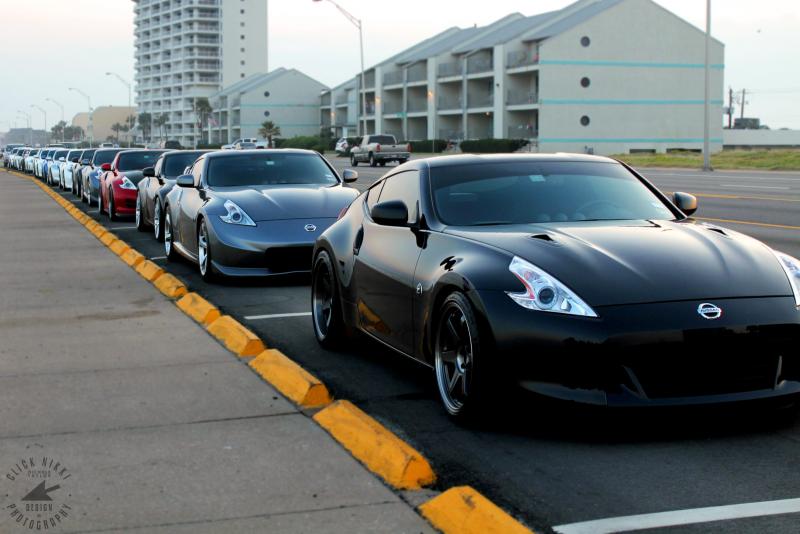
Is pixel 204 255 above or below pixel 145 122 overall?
below

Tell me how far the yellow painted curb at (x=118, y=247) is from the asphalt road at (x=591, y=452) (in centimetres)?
857

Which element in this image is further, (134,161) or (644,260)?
(134,161)

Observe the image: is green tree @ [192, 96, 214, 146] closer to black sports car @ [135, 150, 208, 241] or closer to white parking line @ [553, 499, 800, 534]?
black sports car @ [135, 150, 208, 241]

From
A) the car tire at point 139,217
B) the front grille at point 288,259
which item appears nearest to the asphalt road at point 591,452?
the front grille at point 288,259

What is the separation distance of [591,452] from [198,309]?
5263 mm

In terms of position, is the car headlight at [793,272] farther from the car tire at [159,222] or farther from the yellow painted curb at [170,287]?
the car tire at [159,222]

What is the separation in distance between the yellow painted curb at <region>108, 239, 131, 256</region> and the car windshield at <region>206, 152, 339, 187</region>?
268 centimetres

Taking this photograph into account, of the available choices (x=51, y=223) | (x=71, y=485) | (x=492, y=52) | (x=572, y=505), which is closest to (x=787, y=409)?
(x=572, y=505)

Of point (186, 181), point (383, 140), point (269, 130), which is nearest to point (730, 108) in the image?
point (269, 130)

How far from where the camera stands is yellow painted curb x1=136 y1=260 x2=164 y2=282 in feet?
39.9

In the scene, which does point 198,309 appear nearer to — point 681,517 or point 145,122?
point 681,517

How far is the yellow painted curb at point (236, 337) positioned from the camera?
7.78m

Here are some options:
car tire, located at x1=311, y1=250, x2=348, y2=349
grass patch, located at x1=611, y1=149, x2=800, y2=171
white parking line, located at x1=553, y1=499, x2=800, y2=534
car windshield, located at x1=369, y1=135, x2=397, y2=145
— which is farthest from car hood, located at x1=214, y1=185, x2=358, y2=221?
car windshield, located at x1=369, y1=135, x2=397, y2=145

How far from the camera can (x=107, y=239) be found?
1734cm
